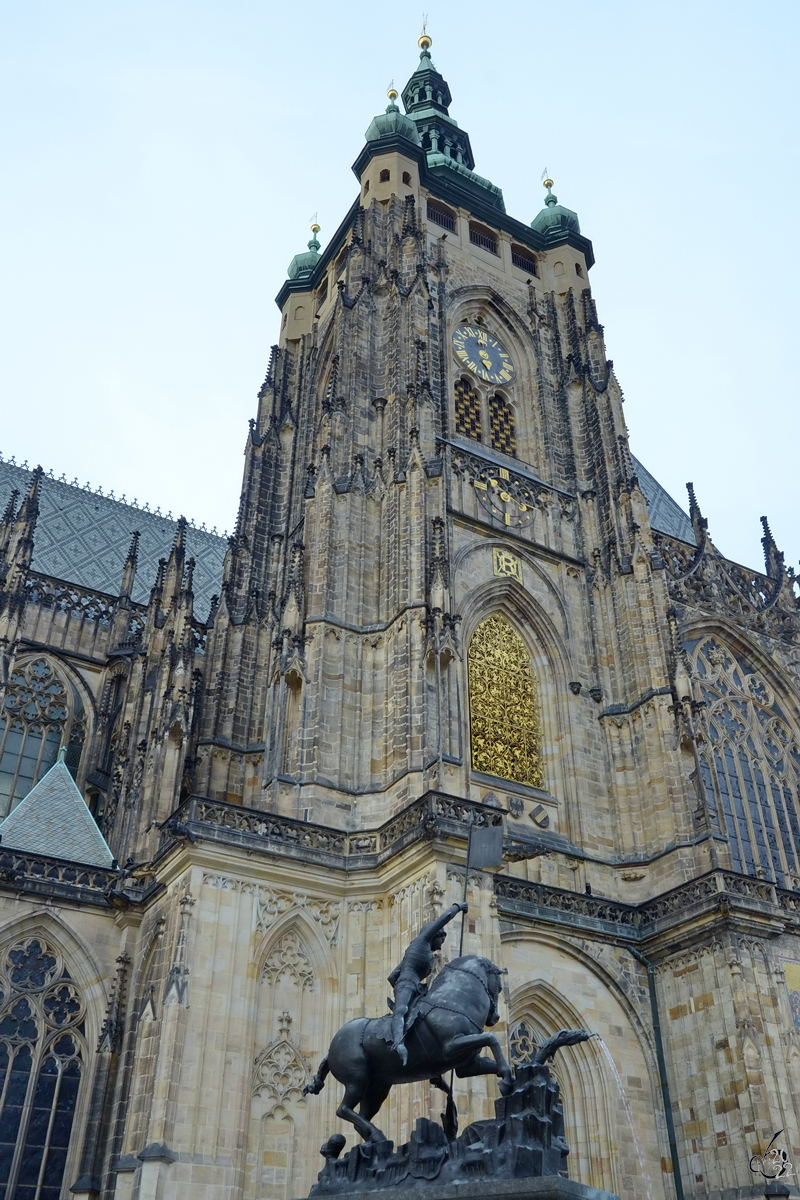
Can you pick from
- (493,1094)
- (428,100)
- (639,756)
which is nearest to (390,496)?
(639,756)

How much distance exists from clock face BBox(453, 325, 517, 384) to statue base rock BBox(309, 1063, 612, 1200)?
22.9 m

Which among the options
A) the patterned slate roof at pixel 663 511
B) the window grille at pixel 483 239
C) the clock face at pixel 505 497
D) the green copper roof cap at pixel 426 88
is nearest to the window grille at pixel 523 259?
the window grille at pixel 483 239

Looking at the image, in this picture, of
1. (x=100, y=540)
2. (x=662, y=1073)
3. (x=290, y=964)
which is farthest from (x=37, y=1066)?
(x=100, y=540)

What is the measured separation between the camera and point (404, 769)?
19797mm

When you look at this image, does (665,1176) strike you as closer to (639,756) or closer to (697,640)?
(639,756)

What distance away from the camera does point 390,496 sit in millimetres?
23953

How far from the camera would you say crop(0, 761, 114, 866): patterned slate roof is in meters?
22.0

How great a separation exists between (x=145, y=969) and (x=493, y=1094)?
21.0ft

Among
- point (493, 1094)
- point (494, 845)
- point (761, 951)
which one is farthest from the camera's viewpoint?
point (761, 951)

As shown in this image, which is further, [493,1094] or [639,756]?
[639,756]

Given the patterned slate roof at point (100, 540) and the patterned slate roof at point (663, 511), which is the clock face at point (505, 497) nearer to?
the patterned slate roof at point (663, 511)

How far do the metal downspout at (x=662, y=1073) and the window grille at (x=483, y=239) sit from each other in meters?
21.2

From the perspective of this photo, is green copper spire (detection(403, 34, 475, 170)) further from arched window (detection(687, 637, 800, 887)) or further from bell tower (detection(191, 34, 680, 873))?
arched window (detection(687, 637, 800, 887))

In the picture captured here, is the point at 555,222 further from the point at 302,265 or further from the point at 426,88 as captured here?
the point at 426,88
